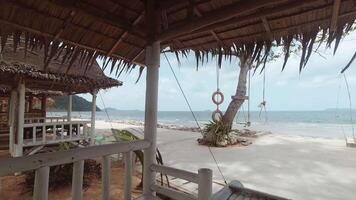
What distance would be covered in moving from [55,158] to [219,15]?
4.67 ft

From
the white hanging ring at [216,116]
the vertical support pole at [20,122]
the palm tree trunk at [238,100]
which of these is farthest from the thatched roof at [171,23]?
the palm tree trunk at [238,100]

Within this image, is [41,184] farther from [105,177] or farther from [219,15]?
[219,15]

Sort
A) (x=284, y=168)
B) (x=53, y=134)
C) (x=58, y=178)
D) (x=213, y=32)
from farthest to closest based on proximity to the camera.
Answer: (x=53, y=134)
(x=284, y=168)
(x=58, y=178)
(x=213, y=32)

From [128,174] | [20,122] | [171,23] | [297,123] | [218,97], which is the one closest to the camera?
[128,174]

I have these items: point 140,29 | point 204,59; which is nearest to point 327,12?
point 204,59

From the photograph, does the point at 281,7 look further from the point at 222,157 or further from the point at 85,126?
the point at 85,126

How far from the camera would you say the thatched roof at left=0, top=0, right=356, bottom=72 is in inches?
64.2

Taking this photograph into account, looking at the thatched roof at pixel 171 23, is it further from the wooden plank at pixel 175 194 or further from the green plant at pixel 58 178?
the green plant at pixel 58 178

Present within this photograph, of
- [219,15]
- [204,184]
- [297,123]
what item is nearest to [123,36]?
[219,15]

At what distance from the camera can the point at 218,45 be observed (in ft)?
7.73

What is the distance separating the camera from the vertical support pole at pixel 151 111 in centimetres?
216

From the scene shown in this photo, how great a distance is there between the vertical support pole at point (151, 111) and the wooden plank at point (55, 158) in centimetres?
32

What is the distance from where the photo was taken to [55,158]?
1349mm

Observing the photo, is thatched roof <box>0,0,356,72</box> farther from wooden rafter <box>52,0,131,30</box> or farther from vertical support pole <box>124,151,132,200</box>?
vertical support pole <box>124,151,132,200</box>
